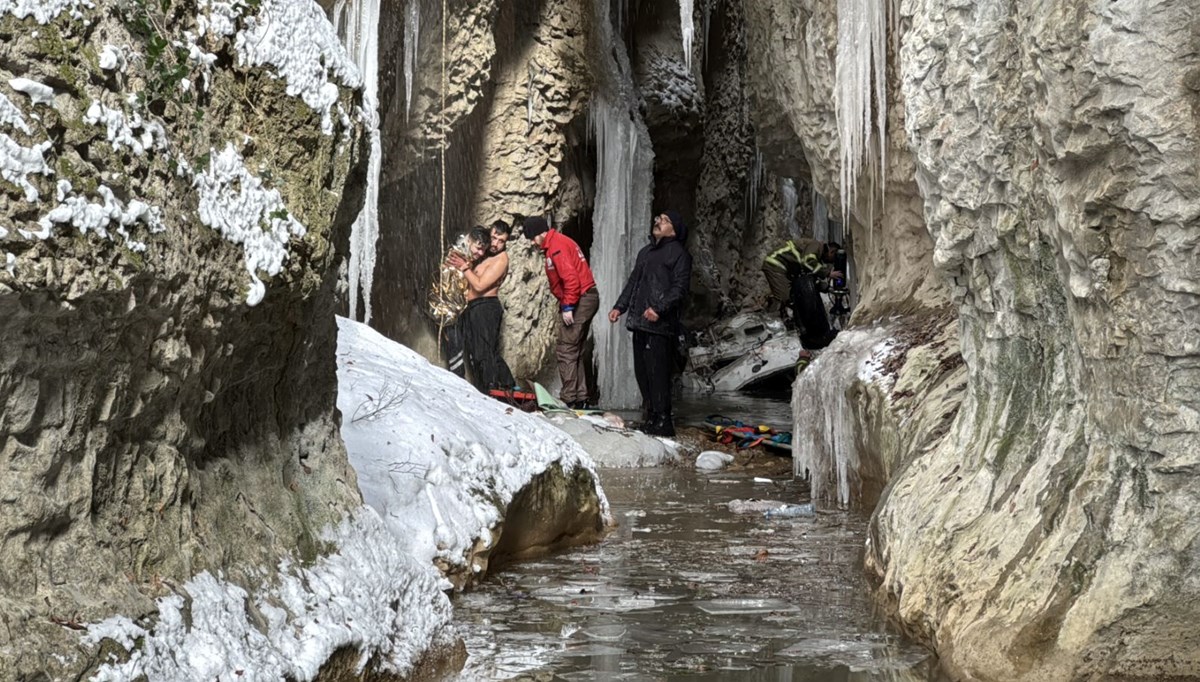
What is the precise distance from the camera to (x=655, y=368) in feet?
40.1

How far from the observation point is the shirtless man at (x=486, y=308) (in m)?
12.6

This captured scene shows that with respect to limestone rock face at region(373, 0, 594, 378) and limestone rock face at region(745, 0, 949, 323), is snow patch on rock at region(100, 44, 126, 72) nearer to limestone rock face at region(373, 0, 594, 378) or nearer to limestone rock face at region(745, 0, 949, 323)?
limestone rock face at region(745, 0, 949, 323)

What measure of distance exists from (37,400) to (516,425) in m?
4.09

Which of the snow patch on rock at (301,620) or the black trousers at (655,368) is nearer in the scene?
the snow patch on rock at (301,620)

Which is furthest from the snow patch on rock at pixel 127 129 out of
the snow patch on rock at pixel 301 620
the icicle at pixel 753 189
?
the icicle at pixel 753 189

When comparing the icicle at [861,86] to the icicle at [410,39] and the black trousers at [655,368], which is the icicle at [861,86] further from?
the icicle at [410,39]

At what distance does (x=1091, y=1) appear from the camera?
4.36m

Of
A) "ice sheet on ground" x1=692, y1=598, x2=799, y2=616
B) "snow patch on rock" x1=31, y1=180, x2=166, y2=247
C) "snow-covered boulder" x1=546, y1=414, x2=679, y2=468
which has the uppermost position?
"snow patch on rock" x1=31, y1=180, x2=166, y2=247

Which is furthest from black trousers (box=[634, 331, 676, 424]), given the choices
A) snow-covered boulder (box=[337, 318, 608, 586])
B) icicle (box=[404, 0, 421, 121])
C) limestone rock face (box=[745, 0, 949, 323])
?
snow-covered boulder (box=[337, 318, 608, 586])

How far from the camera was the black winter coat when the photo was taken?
11.9 metres

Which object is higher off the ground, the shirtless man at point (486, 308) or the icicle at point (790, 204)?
the icicle at point (790, 204)

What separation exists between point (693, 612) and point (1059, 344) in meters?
1.74

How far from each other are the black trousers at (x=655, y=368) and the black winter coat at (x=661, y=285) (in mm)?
117

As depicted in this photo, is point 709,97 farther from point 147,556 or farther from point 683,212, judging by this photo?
point 147,556
